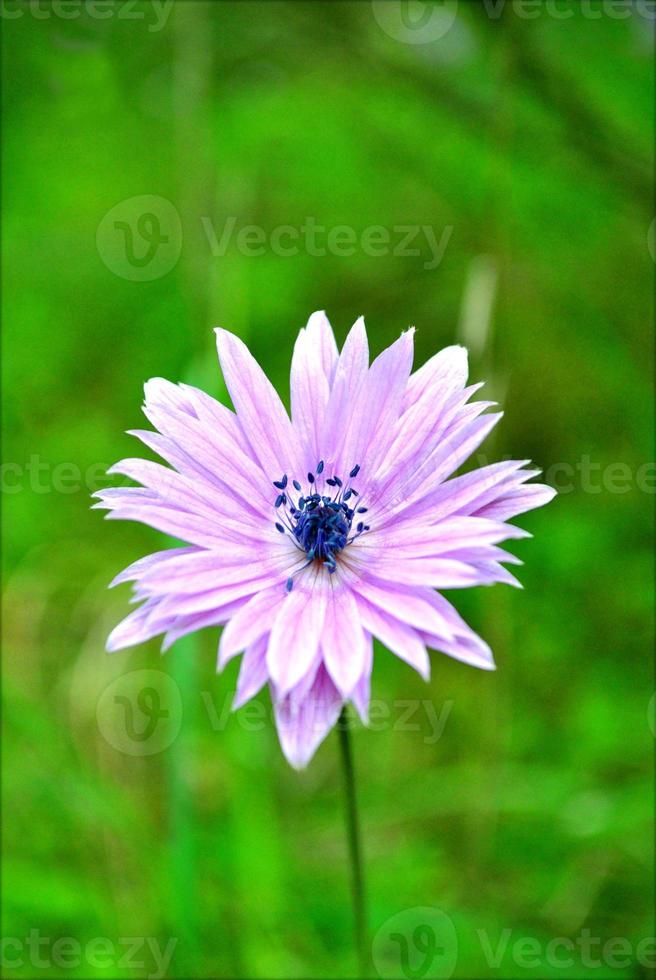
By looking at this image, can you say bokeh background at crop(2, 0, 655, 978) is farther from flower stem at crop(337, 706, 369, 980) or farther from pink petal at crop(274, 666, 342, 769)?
pink petal at crop(274, 666, 342, 769)

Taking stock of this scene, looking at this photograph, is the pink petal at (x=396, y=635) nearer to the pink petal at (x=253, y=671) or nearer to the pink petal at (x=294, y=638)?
the pink petal at (x=294, y=638)

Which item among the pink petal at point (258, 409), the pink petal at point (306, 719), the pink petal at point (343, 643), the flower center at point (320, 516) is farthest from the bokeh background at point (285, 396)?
the pink petal at point (306, 719)

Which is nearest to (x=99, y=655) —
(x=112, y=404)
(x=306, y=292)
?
(x=112, y=404)

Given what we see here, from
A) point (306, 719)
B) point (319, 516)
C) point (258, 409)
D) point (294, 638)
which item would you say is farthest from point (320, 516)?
point (306, 719)

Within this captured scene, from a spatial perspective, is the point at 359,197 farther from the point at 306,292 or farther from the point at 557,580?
the point at 557,580

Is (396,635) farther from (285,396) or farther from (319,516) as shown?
(285,396)

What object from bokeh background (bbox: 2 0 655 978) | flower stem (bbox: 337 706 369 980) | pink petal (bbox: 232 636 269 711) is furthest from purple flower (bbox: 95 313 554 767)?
bokeh background (bbox: 2 0 655 978)

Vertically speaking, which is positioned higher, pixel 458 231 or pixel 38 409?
pixel 458 231
